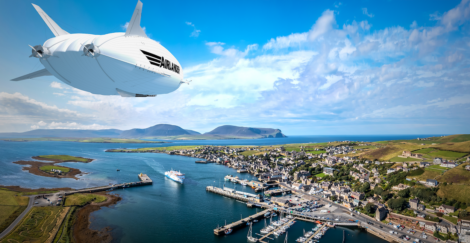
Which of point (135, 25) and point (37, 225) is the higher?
point (135, 25)

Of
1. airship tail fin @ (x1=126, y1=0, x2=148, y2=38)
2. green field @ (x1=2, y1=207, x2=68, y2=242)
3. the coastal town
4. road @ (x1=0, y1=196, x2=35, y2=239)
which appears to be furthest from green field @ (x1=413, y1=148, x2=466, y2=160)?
road @ (x1=0, y1=196, x2=35, y2=239)

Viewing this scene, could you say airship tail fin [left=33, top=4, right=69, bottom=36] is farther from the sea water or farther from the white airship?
the sea water

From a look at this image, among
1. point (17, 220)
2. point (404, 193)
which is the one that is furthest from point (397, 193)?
point (17, 220)

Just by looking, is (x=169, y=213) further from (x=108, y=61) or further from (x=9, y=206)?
(x=108, y=61)

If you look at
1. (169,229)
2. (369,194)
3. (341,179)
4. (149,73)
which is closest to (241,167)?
(341,179)

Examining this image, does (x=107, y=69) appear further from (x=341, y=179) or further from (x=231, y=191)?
(x=341, y=179)

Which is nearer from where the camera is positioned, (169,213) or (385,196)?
(169,213)

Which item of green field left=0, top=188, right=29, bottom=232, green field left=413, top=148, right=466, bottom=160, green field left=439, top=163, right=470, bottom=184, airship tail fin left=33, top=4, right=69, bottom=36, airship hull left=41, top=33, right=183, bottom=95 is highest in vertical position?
airship tail fin left=33, top=4, right=69, bottom=36
